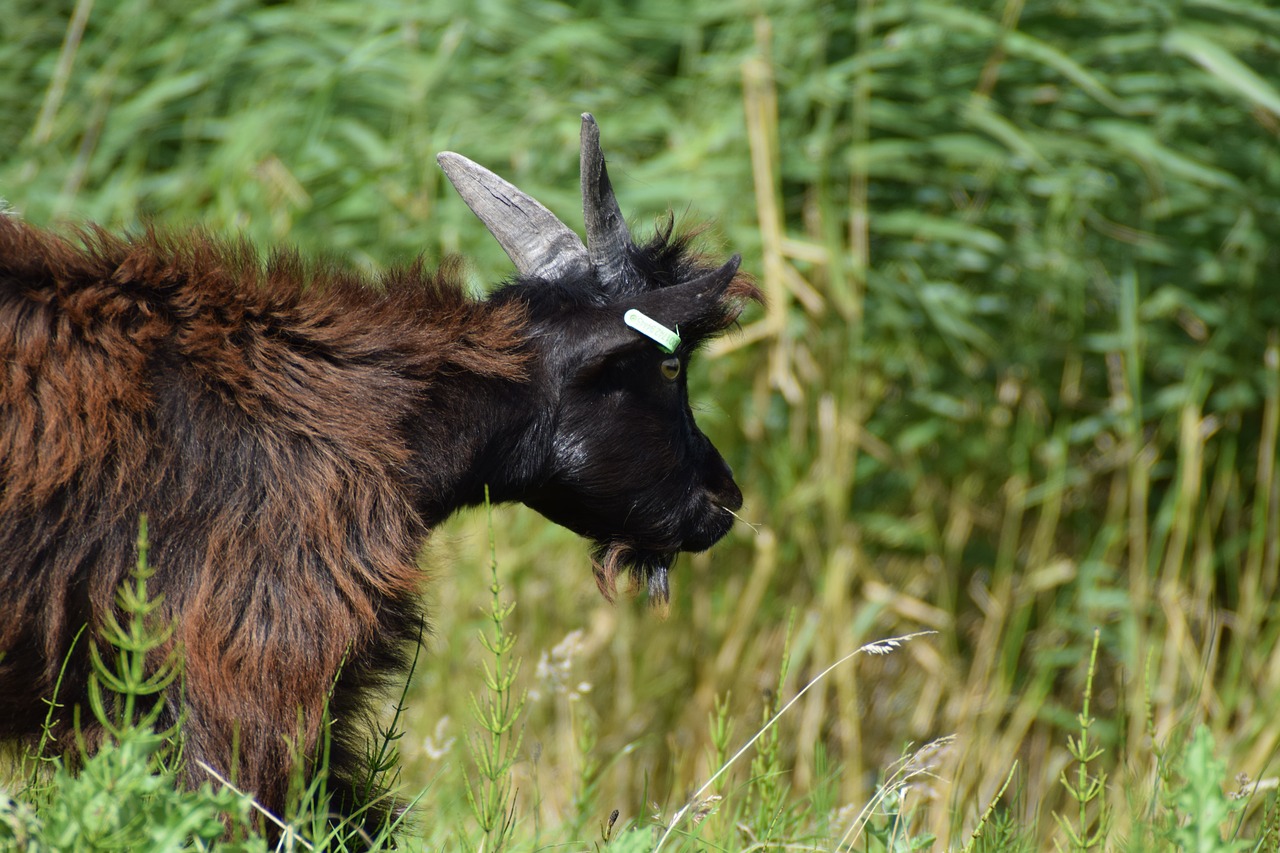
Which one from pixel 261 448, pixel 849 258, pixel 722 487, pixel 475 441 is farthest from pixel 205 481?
pixel 849 258

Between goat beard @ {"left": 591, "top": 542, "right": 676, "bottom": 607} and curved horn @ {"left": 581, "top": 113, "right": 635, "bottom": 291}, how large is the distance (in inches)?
26.2

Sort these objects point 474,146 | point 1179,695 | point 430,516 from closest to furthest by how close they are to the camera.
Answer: point 430,516, point 474,146, point 1179,695

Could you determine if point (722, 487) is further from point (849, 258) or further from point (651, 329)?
point (849, 258)

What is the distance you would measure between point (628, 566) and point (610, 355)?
0.61m

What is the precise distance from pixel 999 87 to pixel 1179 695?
2749 mm

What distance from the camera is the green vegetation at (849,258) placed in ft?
16.4

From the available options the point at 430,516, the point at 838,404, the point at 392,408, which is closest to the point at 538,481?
the point at 430,516

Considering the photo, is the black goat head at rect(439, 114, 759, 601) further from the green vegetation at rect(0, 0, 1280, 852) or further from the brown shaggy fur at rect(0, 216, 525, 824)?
the green vegetation at rect(0, 0, 1280, 852)

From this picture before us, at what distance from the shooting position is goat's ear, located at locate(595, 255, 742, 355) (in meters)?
2.87

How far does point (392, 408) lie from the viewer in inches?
102

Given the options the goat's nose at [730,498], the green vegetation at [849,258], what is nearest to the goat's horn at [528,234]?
the goat's nose at [730,498]

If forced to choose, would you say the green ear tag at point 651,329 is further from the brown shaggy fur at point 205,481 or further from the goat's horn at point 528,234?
the brown shaggy fur at point 205,481

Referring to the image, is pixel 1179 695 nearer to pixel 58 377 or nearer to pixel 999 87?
pixel 999 87

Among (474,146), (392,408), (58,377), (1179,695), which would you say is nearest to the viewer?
(58,377)
